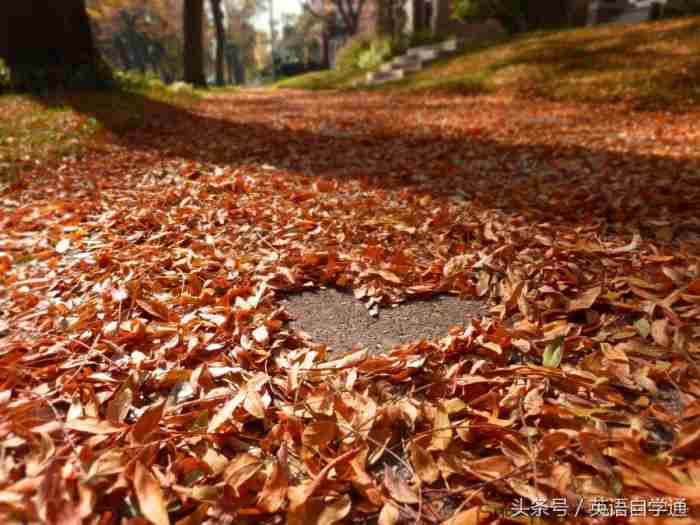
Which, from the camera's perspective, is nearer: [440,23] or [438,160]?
[438,160]

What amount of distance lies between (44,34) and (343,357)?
409 inches

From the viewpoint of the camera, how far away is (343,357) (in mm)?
1614

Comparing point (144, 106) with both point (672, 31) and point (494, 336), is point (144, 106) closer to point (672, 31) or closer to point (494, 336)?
point (494, 336)

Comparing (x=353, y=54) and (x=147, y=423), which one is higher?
(x=353, y=54)

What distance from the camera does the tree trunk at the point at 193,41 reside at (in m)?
16.2

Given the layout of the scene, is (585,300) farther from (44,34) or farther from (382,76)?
(382,76)

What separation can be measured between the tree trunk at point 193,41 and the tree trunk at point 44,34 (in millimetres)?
8351

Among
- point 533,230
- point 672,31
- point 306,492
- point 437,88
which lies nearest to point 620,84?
point 672,31

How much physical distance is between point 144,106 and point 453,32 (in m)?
15.9

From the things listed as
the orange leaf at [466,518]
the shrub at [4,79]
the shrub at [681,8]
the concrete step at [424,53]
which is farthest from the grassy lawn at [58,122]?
the shrub at [681,8]

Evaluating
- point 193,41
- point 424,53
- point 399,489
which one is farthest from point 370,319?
point 193,41

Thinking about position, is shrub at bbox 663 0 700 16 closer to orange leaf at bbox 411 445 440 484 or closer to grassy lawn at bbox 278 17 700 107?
grassy lawn at bbox 278 17 700 107

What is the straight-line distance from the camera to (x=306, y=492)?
1089 millimetres

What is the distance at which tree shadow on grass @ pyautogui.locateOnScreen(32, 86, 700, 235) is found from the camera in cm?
286
